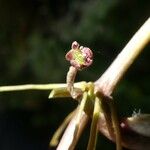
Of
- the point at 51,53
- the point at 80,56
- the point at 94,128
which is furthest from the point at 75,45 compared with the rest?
the point at 51,53

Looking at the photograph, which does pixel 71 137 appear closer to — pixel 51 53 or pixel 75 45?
pixel 75 45

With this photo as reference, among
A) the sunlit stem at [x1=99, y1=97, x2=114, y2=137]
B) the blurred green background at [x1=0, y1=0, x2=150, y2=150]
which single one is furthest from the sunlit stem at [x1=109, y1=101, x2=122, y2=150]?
the blurred green background at [x1=0, y1=0, x2=150, y2=150]

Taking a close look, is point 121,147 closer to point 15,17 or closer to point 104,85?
point 104,85

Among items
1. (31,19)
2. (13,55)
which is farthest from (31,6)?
(13,55)

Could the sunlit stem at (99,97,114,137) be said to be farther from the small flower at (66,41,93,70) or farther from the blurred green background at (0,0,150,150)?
the blurred green background at (0,0,150,150)

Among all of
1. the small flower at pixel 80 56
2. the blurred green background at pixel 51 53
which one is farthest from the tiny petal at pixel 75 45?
the blurred green background at pixel 51 53
